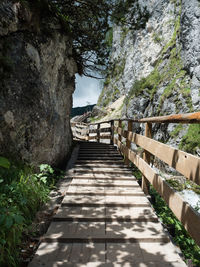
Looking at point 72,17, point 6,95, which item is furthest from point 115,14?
point 6,95

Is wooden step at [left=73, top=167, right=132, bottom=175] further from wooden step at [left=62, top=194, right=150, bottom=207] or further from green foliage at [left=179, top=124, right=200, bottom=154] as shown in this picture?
green foliage at [left=179, top=124, right=200, bottom=154]

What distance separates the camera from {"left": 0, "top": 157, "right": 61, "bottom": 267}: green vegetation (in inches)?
66.9

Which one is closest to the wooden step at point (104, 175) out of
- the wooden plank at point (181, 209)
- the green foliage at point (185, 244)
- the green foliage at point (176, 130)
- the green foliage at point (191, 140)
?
the green foliage at point (185, 244)

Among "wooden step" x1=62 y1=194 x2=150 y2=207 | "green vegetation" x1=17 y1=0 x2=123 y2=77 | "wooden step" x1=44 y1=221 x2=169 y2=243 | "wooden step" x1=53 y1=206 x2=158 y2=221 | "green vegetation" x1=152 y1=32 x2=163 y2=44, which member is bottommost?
"wooden step" x1=44 y1=221 x2=169 y2=243

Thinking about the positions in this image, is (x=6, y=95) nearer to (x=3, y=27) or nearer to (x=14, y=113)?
(x=14, y=113)

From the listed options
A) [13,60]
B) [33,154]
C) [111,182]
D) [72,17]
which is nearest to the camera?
[13,60]

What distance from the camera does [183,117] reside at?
1.84 metres

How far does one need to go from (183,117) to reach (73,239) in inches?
75.8

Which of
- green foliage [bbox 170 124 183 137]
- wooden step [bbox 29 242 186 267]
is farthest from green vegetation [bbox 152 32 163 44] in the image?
wooden step [bbox 29 242 186 267]

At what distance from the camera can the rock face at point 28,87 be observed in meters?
3.33

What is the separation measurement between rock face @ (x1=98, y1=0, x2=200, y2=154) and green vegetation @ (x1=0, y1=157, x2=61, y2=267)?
6.10m

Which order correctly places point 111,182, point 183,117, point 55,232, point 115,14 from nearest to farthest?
1. point 183,117
2. point 55,232
3. point 111,182
4. point 115,14

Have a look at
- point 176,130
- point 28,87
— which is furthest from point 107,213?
point 176,130

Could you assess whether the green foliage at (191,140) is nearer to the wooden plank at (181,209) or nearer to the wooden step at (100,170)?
the wooden step at (100,170)
